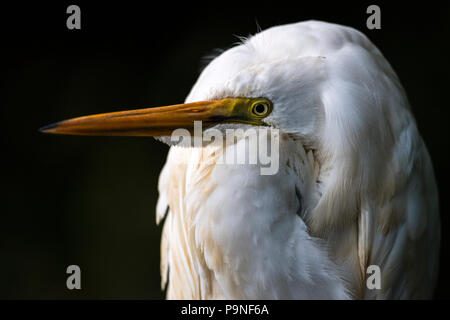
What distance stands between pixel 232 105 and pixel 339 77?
19 cm

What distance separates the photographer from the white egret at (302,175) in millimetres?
733

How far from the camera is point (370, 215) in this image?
771mm

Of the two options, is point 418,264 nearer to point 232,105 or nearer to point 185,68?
point 232,105

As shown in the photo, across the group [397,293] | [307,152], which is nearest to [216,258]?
[307,152]

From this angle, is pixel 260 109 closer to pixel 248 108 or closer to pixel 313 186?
pixel 248 108

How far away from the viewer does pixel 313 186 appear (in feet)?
2.54

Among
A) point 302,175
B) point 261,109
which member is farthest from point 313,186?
point 261,109

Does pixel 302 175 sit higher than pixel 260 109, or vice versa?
pixel 260 109

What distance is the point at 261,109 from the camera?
0.74 metres

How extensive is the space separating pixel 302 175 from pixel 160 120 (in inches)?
10.2

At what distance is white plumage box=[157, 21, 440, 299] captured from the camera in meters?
0.73

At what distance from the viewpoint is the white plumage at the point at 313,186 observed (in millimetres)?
733

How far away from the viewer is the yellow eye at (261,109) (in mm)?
741

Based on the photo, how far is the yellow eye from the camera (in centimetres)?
74
